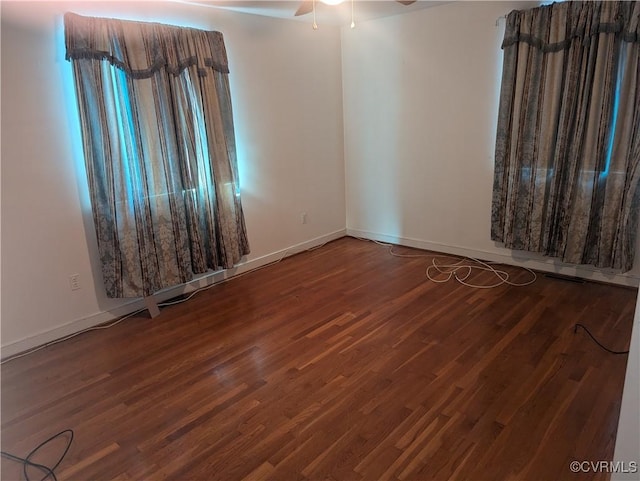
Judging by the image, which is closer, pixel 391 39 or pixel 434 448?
pixel 434 448

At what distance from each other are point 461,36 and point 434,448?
3.48 meters

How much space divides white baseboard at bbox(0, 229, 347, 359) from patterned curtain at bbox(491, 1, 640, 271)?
7.14 feet

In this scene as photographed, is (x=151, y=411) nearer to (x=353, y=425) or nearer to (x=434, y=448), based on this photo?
(x=353, y=425)

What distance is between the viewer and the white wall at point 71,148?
106 inches

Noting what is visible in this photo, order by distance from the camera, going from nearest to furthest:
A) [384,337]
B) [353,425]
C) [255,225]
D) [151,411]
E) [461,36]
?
[353,425]
[151,411]
[384,337]
[461,36]
[255,225]

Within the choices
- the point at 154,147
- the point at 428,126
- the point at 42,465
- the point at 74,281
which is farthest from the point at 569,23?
the point at 42,465

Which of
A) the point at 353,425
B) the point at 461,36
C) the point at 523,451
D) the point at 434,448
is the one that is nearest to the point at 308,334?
the point at 353,425

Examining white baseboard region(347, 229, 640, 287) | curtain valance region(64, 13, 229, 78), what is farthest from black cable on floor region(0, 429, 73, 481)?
white baseboard region(347, 229, 640, 287)

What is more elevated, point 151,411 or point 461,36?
point 461,36

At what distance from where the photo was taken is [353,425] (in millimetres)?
2064

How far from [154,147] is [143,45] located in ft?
2.34

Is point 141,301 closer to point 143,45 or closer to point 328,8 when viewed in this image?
point 143,45

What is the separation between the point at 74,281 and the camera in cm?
307

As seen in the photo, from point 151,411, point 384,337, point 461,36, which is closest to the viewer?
point 151,411
